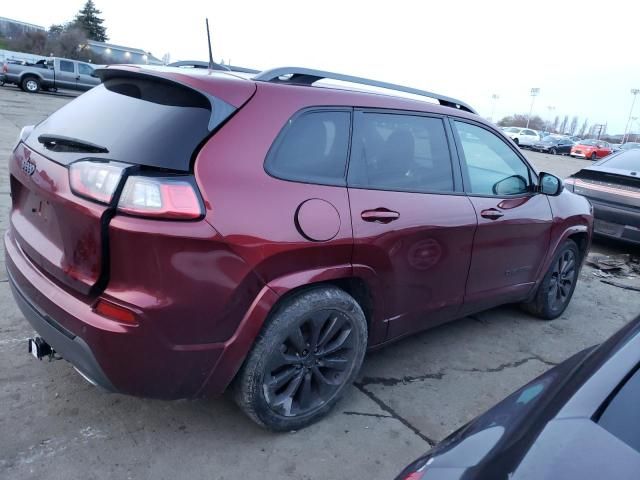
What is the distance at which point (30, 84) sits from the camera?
26.3 metres

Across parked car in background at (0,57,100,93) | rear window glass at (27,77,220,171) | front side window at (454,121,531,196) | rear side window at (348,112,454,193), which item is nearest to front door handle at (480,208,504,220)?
front side window at (454,121,531,196)

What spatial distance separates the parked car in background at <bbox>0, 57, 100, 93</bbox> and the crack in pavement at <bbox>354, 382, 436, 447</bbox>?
26563mm

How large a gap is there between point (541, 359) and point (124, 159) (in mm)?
3260

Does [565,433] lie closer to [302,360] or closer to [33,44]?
[302,360]

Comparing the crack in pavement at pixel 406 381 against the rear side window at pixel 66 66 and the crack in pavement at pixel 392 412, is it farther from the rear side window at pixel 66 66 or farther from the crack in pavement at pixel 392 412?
the rear side window at pixel 66 66

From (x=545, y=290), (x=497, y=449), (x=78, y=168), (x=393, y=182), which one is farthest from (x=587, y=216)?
(x=78, y=168)

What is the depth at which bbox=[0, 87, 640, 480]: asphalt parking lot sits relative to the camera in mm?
2445

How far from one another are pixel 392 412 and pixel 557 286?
240 cm

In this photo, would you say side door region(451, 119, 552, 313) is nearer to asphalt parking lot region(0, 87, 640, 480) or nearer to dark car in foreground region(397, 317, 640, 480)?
asphalt parking lot region(0, 87, 640, 480)

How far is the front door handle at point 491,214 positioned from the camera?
349 cm

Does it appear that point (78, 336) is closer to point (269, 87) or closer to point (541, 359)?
point (269, 87)

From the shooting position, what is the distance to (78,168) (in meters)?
2.24

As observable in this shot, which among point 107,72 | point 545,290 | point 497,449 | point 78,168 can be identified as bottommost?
point 545,290

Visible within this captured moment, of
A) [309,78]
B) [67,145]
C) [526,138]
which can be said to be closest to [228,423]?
[67,145]
